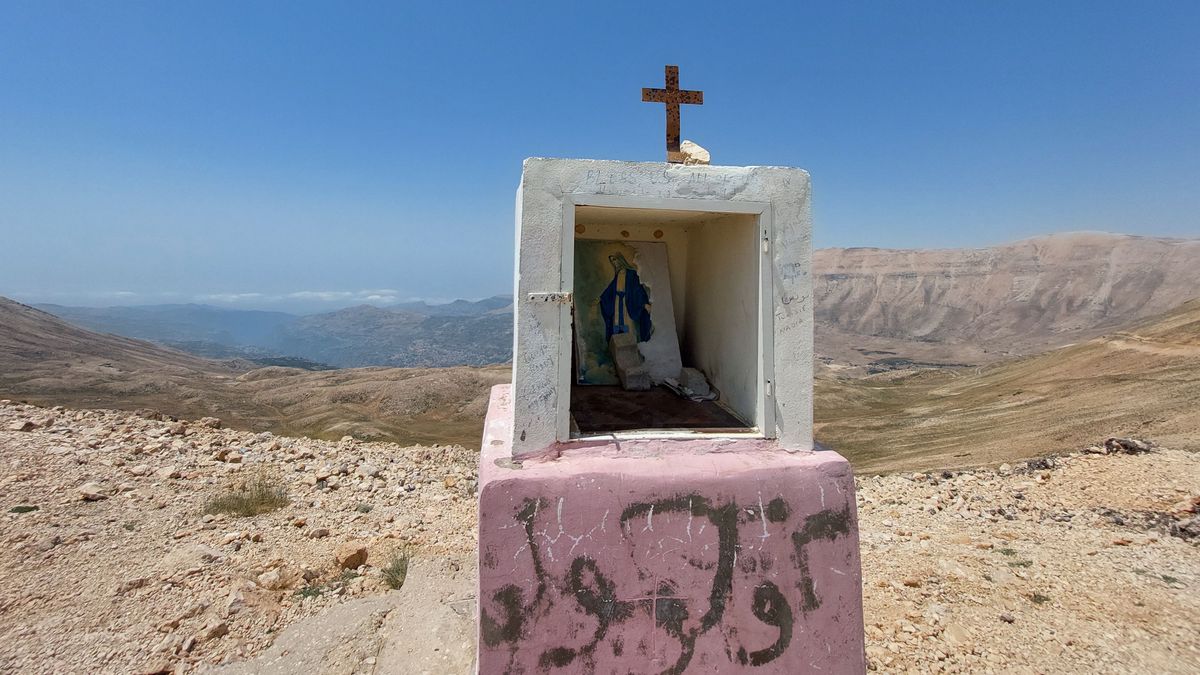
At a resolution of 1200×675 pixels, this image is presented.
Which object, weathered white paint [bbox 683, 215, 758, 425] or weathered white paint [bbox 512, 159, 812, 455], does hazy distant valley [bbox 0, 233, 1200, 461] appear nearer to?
weathered white paint [bbox 683, 215, 758, 425]

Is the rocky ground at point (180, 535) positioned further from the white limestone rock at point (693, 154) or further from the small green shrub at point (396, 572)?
the white limestone rock at point (693, 154)

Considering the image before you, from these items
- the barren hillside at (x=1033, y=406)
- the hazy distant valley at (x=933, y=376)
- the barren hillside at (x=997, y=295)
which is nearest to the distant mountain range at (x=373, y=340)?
the hazy distant valley at (x=933, y=376)

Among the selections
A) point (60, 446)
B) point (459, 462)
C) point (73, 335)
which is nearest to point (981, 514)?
point (459, 462)

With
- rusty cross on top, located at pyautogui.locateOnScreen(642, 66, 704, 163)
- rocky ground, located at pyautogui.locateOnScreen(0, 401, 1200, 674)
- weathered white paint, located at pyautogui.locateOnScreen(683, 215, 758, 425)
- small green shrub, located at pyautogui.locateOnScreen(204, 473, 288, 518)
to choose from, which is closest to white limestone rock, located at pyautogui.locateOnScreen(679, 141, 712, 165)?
rusty cross on top, located at pyautogui.locateOnScreen(642, 66, 704, 163)

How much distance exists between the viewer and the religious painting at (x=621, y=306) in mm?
5141

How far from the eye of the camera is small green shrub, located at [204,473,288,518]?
270 inches

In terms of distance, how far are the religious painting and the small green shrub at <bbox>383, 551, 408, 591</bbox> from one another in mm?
2529

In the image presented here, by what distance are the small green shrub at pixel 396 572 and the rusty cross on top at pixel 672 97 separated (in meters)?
4.61

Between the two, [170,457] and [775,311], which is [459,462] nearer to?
[170,457]

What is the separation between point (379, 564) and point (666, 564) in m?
3.93

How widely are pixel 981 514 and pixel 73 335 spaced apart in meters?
57.6

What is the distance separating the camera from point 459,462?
1000 centimetres

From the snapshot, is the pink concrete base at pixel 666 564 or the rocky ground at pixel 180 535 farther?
the rocky ground at pixel 180 535

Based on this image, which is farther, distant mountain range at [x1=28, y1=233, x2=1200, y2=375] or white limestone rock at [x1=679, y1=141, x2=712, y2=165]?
distant mountain range at [x1=28, y1=233, x2=1200, y2=375]
